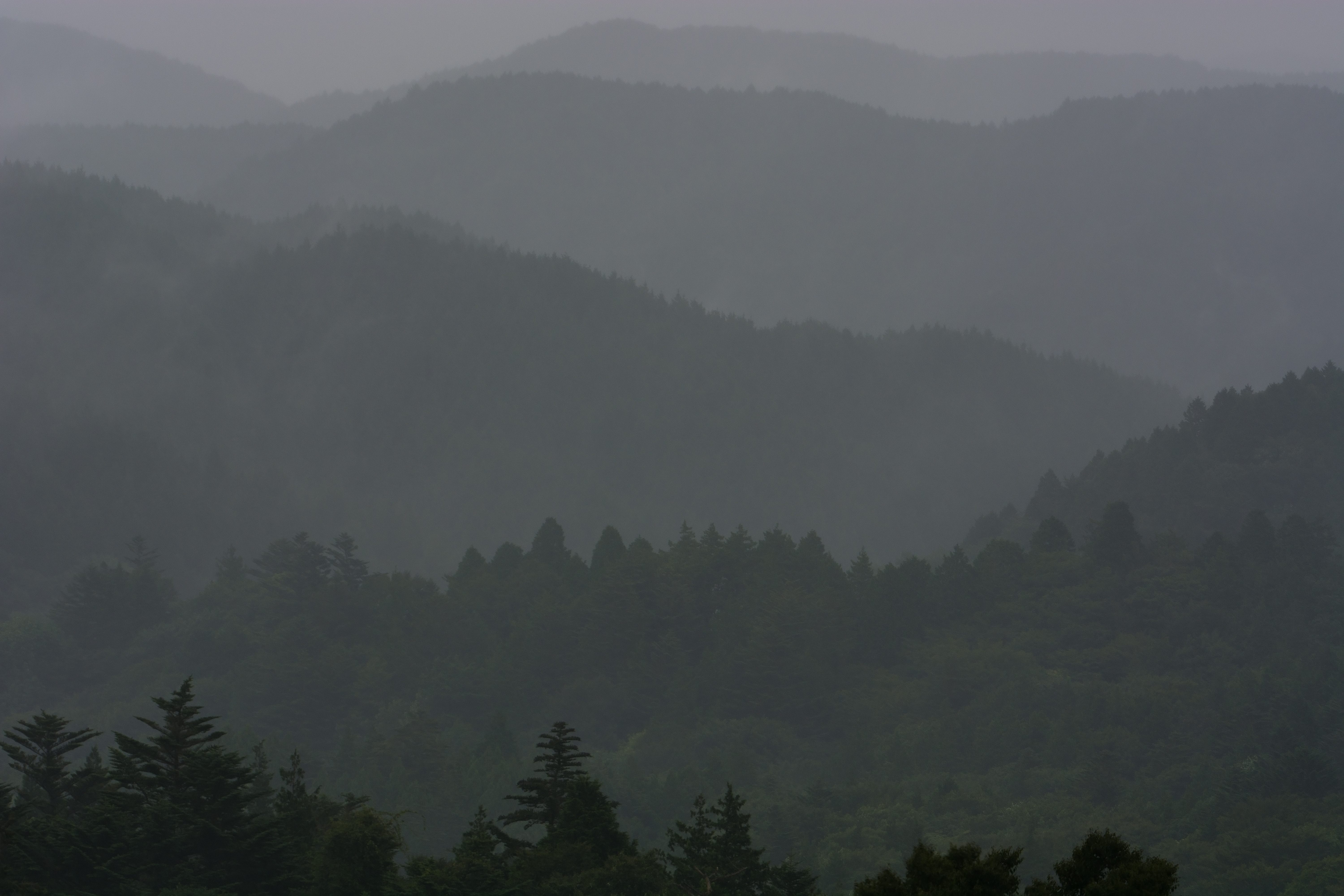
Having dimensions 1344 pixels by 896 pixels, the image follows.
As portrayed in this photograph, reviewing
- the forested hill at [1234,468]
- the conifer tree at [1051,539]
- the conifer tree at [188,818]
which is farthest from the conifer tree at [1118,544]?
the conifer tree at [188,818]

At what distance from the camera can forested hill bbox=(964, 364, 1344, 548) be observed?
139875 mm

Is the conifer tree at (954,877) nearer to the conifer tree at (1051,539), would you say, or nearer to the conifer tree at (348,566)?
the conifer tree at (1051,539)

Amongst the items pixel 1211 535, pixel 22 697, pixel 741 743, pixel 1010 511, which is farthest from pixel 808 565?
pixel 22 697

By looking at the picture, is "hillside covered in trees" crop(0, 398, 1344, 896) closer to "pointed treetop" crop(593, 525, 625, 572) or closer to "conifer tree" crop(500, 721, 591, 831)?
"pointed treetop" crop(593, 525, 625, 572)

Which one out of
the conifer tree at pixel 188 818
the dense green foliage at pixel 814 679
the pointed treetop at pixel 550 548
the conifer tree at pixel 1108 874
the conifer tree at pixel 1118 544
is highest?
the pointed treetop at pixel 550 548

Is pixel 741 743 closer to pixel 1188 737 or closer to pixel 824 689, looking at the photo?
pixel 824 689

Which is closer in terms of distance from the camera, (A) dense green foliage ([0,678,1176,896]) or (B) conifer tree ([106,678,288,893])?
(A) dense green foliage ([0,678,1176,896])

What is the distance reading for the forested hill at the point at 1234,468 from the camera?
459 feet

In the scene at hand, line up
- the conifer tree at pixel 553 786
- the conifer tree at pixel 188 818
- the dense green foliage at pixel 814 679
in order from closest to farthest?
the conifer tree at pixel 188 818 < the conifer tree at pixel 553 786 < the dense green foliage at pixel 814 679

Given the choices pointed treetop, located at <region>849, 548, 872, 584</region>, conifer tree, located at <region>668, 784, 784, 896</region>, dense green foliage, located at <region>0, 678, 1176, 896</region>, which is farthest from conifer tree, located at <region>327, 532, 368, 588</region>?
conifer tree, located at <region>668, 784, 784, 896</region>

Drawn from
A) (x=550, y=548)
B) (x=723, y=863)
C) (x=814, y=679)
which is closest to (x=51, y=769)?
(x=723, y=863)

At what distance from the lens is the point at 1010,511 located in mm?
178000

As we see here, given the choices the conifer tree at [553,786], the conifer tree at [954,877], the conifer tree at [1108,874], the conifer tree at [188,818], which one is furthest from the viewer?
the conifer tree at [553,786]

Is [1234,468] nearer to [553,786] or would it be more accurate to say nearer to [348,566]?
[348,566]
